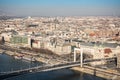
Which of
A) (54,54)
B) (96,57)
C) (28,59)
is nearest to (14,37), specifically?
(54,54)

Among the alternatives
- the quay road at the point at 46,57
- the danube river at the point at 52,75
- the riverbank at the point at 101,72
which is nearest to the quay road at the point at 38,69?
the danube river at the point at 52,75

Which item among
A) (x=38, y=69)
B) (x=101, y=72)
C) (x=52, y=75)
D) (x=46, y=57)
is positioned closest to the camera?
(x=38, y=69)

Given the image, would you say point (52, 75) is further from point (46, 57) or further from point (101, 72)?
point (46, 57)

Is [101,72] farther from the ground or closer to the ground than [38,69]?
closer to the ground

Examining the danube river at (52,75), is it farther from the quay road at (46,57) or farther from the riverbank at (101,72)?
the quay road at (46,57)

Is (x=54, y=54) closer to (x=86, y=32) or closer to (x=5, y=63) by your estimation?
(x=5, y=63)

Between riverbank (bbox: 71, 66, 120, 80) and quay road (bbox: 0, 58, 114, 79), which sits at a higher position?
quay road (bbox: 0, 58, 114, 79)

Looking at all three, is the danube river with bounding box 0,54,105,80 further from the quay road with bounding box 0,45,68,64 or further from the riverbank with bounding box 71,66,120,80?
the quay road with bounding box 0,45,68,64

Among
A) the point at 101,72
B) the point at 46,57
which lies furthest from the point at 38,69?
the point at 46,57

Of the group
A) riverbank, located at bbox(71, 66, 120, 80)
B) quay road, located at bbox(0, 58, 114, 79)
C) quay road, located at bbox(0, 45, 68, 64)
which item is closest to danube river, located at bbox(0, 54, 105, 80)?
quay road, located at bbox(0, 58, 114, 79)
